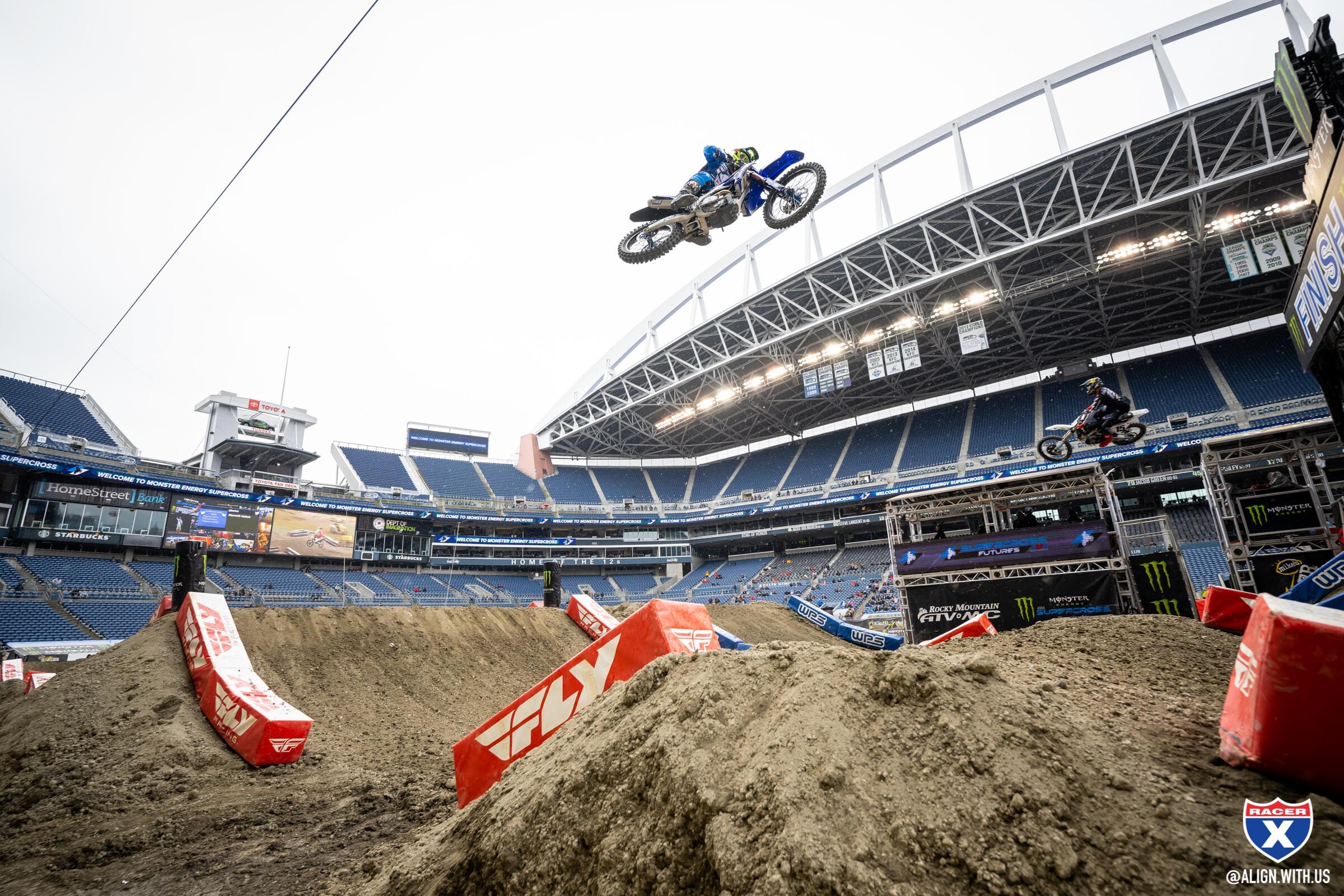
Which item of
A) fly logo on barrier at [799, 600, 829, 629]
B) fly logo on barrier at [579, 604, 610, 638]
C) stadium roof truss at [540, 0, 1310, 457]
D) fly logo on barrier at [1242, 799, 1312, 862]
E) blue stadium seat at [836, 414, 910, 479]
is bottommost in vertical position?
fly logo on barrier at [799, 600, 829, 629]

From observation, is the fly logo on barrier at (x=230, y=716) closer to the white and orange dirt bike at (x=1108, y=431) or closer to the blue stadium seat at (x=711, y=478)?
the white and orange dirt bike at (x=1108, y=431)

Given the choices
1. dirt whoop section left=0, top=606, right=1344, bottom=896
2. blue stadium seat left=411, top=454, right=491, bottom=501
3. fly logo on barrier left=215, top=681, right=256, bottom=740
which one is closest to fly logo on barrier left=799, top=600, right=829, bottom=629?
dirt whoop section left=0, top=606, right=1344, bottom=896

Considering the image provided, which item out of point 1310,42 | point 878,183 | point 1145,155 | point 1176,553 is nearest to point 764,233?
point 878,183

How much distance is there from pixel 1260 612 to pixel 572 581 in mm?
36919

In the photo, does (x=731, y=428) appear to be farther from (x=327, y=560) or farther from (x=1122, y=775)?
(x=1122, y=775)

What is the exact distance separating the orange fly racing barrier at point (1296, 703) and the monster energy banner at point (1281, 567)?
11349 mm

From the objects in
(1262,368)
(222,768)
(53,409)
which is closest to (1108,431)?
(222,768)

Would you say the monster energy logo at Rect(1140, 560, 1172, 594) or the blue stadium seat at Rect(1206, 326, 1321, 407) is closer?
the monster energy logo at Rect(1140, 560, 1172, 594)

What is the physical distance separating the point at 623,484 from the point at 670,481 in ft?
12.6

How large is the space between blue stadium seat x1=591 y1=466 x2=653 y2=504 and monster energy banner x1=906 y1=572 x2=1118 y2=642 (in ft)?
98.7

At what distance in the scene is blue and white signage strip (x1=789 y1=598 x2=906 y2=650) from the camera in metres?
12.9

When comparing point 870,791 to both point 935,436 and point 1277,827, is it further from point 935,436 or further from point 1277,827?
point 935,436

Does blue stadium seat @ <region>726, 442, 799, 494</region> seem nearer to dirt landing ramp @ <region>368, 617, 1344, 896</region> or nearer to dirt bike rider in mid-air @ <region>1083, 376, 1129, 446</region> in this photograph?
dirt bike rider in mid-air @ <region>1083, 376, 1129, 446</region>

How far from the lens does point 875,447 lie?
1428 inches
